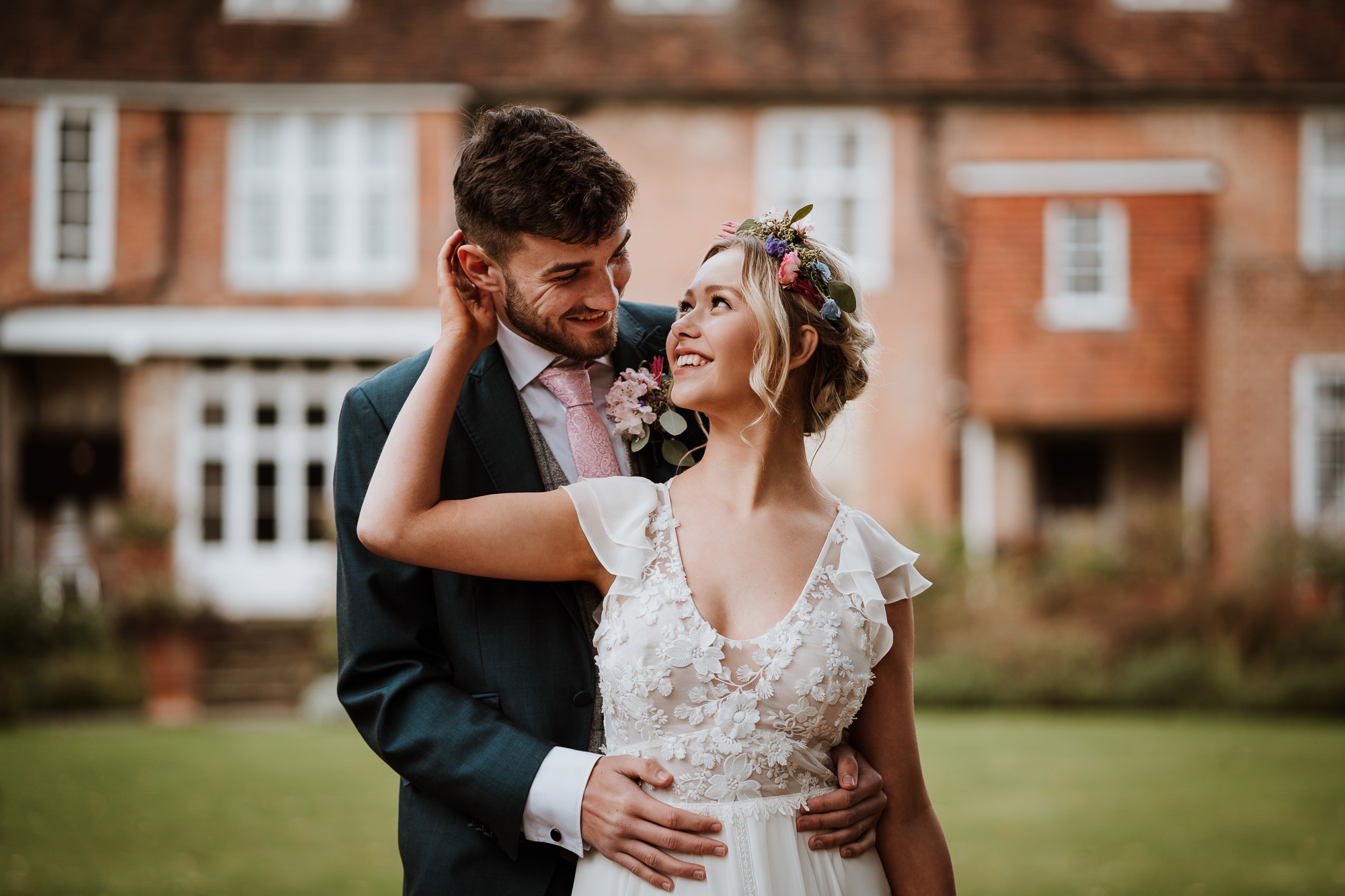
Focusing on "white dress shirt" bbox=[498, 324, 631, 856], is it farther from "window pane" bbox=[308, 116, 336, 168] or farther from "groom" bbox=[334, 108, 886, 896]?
"window pane" bbox=[308, 116, 336, 168]

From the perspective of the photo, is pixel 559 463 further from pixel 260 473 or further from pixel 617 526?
pixel 260 473

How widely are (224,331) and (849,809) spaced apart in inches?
659

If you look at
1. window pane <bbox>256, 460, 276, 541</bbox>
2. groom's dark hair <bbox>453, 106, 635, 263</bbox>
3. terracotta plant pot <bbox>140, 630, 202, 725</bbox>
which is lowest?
terracotta plant pot <bbox>140, 630, 202, 725</bbox>

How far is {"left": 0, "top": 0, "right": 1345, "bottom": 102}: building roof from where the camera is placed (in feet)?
58.5

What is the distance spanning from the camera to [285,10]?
741 inches

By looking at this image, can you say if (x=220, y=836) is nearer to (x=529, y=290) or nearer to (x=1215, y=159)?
(x=529, y=290)

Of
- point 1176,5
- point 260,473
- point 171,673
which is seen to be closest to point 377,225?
point 260,473

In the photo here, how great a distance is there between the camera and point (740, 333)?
2.59 meters

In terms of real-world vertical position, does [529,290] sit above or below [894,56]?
below

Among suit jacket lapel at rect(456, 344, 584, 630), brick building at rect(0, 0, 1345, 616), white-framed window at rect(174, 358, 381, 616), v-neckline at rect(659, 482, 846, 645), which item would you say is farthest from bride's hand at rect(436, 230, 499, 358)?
white-framed window at rect(174, 358, 381, 616)

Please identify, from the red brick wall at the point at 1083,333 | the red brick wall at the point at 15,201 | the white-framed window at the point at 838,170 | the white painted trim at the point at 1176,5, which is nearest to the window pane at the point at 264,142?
the red brick wall at the point at 15,201

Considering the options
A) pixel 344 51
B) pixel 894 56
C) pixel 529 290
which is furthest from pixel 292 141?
pixel 529 290

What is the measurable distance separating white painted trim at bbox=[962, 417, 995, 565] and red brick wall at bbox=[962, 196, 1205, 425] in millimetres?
343

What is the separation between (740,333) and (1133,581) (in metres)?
13.7
